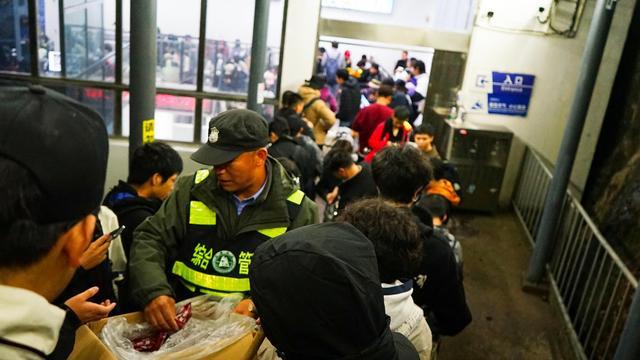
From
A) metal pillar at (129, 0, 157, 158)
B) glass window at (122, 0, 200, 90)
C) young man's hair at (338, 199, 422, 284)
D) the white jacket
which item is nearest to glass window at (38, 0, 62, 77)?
glass window at (122, 0, 200, 90)

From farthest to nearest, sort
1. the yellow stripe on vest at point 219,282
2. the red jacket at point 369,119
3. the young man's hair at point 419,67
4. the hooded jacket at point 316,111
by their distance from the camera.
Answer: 1. the young man's hair at point 419,67
2. the hooded jacket at point 316,111
3. the red jacket at point 369,119
4. the yellow stripe on vest at point 219,282

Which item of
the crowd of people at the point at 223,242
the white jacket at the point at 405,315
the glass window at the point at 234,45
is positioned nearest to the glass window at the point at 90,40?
the glass window at the point at 234,45

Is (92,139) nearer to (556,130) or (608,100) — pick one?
(608,100)

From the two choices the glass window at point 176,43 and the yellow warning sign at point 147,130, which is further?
the glass window at point 176,43

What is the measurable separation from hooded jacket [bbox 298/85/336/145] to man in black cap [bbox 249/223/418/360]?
515cm

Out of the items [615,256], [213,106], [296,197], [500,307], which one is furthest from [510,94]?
[296,197]

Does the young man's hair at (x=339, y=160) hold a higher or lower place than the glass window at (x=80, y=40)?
lower

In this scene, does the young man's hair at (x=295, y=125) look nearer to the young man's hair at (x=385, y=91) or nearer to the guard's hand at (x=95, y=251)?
the young man's hair at (x=385, y=91)

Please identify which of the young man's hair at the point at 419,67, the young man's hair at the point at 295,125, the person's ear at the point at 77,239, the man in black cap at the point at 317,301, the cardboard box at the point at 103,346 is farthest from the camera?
the young man's hair at the point at 419,67

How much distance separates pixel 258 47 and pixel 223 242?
95.4 inches

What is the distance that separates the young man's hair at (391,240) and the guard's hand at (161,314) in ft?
2.38

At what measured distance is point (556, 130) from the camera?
21.2 feet

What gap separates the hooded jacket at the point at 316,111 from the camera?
6188mm

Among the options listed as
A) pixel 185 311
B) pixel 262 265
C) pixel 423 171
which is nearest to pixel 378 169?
pixel 423 171
